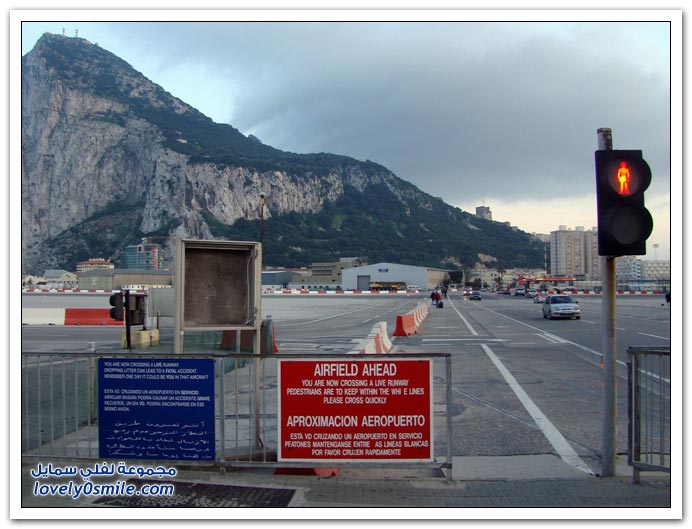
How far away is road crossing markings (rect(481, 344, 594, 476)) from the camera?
21.5ft

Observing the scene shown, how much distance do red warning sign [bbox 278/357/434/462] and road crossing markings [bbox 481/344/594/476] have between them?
5.76ft

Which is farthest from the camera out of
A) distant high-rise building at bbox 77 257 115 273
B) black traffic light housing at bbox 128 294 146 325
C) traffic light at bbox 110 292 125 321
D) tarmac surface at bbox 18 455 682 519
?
distant high-rise building at bbox 77 257 115 273

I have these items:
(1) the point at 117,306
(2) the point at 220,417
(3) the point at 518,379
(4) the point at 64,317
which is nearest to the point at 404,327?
(3) the point at 518,379

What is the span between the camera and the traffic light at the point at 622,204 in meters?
5.98

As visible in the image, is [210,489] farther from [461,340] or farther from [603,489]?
[461,340]

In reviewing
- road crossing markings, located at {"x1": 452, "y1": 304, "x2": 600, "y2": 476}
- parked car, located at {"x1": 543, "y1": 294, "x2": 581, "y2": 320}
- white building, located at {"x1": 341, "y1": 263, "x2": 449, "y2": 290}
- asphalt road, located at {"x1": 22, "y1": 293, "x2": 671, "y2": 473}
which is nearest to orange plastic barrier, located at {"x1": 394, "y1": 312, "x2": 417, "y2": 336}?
asphalt road, located at {"x1": 22, "y1": 293, "x2": 671, "y2": 473}

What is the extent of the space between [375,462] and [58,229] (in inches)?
8466

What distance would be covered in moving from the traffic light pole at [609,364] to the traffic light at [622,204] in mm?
214

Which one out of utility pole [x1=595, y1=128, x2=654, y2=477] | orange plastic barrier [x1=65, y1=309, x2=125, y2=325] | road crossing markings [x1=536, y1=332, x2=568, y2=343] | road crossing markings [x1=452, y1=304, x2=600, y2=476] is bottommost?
orange plastic barrier [x1=65, y1=309, x2=125, y2=325]

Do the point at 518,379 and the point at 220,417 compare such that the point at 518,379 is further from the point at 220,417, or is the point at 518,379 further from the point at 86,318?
the point at 86,318

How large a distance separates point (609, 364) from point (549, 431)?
79.3 inches

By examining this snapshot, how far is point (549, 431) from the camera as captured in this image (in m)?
7.89

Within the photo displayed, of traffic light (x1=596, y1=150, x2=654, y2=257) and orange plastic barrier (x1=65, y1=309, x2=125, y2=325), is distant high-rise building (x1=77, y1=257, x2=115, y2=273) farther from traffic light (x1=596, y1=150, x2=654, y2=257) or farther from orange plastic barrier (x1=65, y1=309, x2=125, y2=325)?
traffic light (x1=596, y1=150, x2=654, y2=257)

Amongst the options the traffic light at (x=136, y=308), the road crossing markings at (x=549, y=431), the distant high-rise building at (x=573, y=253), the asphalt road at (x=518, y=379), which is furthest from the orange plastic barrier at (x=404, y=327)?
the distant high-rise building at (x=573, y=253)
